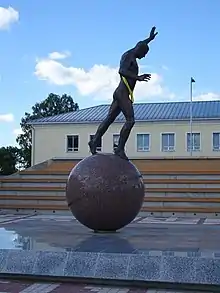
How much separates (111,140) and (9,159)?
→ 637 inches

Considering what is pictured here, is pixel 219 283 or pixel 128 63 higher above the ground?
pixel 128 63

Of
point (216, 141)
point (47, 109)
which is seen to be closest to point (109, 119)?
point (216, 141)

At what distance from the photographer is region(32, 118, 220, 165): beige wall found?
4122 centimetres

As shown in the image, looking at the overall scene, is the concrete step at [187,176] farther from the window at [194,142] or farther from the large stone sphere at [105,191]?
the window at [194,142]

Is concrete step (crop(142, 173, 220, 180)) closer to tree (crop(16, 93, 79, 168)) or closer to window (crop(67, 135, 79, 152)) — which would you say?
window (crop(67, 135, 79, 152))

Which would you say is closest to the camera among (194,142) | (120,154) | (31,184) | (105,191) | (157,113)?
(105,191)

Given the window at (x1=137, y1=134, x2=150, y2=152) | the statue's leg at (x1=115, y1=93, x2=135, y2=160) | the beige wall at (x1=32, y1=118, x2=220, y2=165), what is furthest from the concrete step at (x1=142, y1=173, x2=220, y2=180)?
the window at (x1=137, y1=134, x2=150, y2=152)

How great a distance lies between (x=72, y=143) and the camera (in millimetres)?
43906

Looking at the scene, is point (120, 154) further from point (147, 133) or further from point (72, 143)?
point (72, 143)

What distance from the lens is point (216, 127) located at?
4088 cm

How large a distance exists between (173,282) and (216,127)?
3535 cm

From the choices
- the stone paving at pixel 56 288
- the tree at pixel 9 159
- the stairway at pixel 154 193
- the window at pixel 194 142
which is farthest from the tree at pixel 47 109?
the stone paving at pixel 56 288

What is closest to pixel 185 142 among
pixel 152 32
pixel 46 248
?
pixel 152 32

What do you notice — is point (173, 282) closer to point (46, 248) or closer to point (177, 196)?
point (46, 248)
